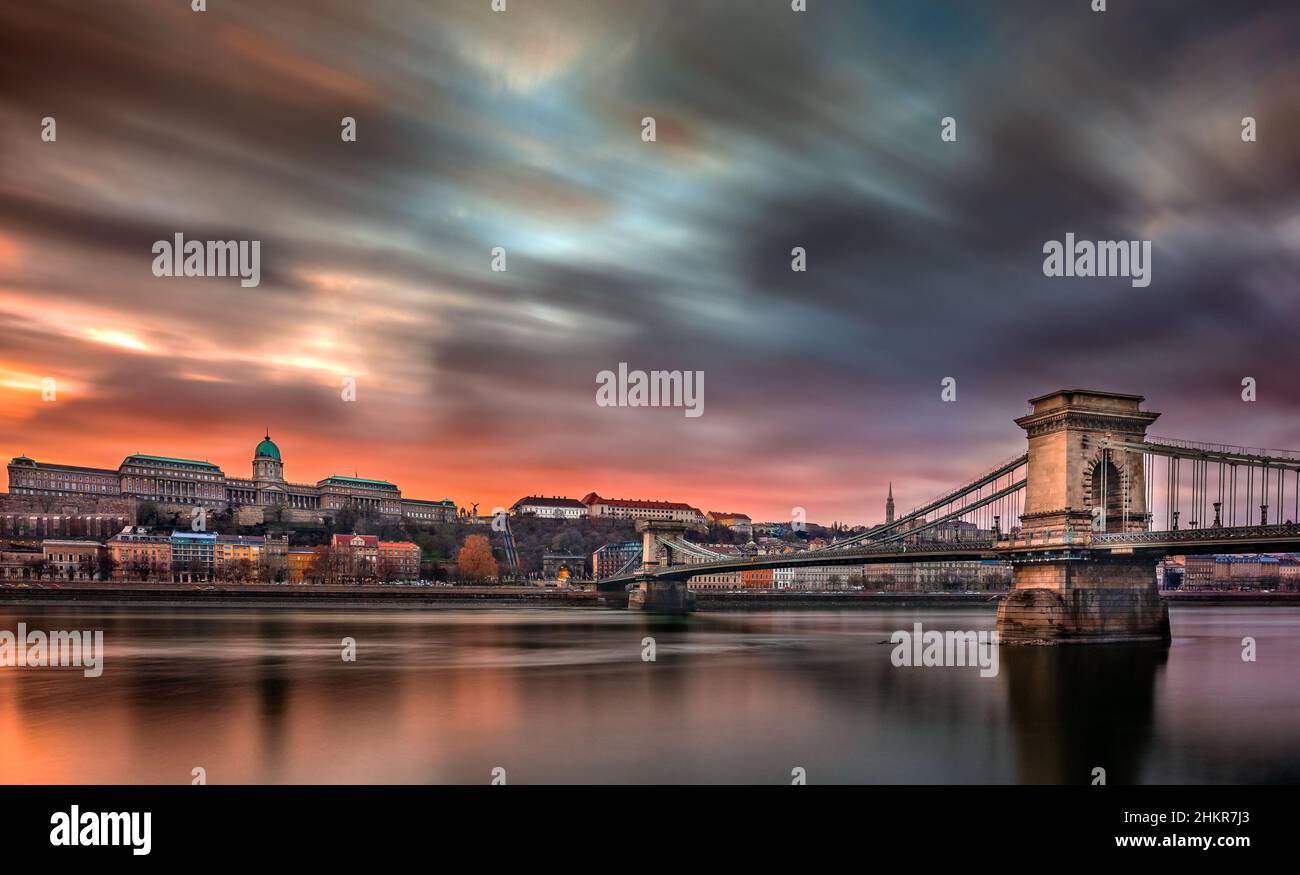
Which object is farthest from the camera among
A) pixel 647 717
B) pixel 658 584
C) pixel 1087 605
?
pixel 658 584

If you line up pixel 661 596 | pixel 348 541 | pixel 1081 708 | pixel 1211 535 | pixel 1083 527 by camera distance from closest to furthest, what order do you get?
pixel 1081 708 → pixel 1211 535 → pixel 1083 527 → pixel 661 596 → pixel 348 541

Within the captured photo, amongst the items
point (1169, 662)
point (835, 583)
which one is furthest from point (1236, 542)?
point (835, 583)

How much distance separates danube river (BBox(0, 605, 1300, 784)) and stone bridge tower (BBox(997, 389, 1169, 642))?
4.63 ft

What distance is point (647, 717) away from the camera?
26609mm

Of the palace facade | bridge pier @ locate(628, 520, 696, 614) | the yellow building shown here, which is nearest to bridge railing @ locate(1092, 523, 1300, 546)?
bridge pier @ locate(628, 520, 696, 614)

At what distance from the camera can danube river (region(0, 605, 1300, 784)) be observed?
20.1 meters

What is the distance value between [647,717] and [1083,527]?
21550 mm

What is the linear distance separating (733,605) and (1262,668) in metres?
83.5

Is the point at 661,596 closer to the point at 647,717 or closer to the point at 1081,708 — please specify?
the point at 647,717

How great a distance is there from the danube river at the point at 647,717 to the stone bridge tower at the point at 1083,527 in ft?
4.63

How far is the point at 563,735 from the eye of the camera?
78.2 ft

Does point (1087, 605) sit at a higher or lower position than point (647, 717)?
higher

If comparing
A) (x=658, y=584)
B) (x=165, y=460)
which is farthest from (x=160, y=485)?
(x=658, y=584)
